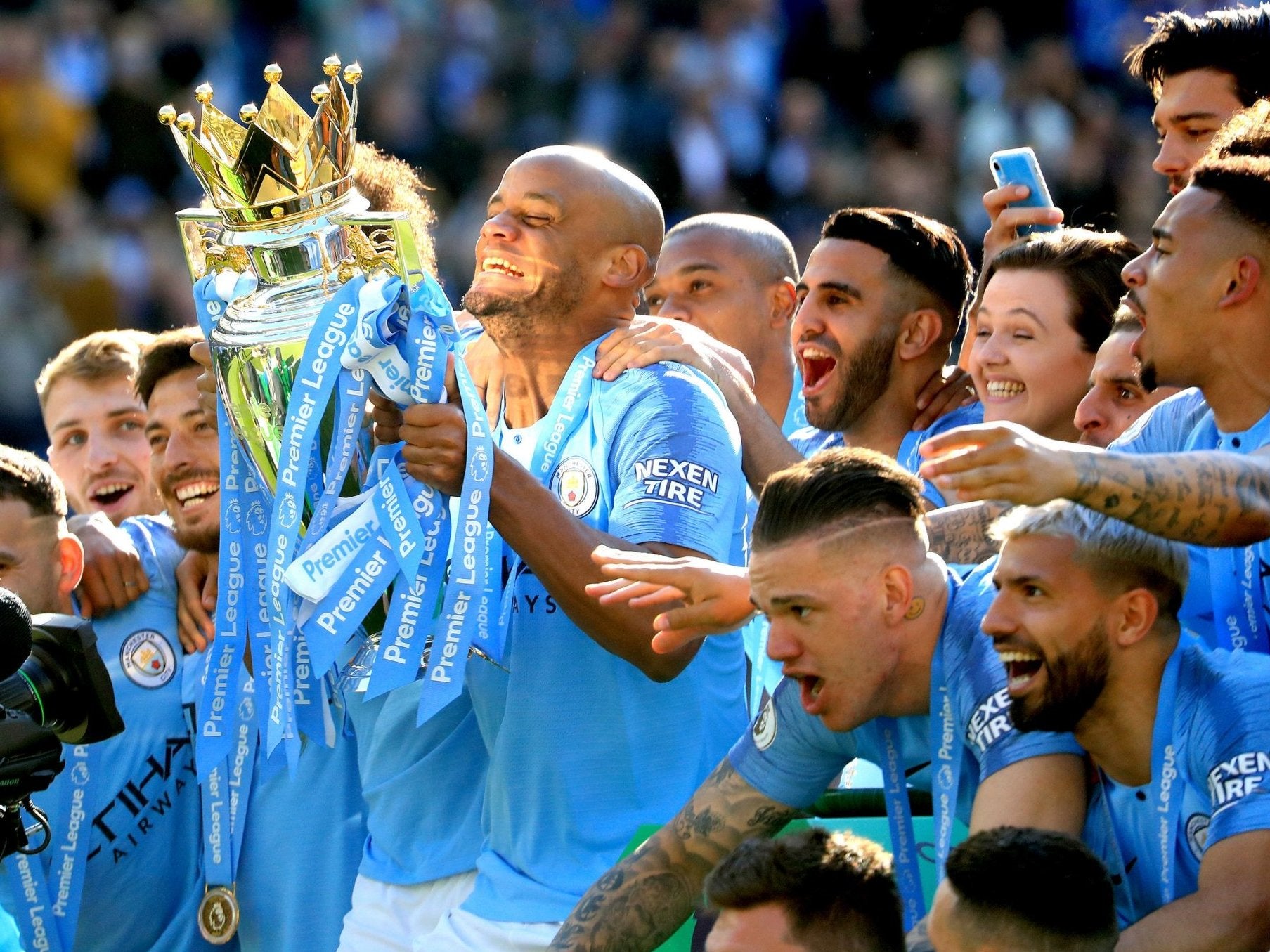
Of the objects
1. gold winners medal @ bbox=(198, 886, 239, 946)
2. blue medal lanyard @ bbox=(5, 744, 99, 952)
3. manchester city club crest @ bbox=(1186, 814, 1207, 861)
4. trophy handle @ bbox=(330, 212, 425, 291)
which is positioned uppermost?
trophy handle @ bbox=(330, 212, 425, 291)

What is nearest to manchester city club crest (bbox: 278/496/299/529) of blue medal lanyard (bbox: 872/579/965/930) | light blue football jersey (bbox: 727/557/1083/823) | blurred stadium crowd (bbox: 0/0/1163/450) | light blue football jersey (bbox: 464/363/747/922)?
light blue football jersey (bbox: 464/363/747/922)

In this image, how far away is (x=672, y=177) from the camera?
32.0 feet

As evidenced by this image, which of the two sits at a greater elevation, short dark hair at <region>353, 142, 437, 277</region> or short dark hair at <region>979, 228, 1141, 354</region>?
short dark hair at <region>353, 142, 437, 277</region>

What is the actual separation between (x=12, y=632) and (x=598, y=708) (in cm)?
121

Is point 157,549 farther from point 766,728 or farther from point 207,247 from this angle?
point 766,728

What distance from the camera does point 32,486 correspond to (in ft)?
14.5

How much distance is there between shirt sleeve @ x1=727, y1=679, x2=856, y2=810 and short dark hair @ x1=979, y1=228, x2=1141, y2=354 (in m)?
1.29

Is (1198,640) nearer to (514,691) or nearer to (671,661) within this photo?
(671,661)

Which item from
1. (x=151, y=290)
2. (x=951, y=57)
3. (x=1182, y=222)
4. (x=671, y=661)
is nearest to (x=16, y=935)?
(x=671, y=661)

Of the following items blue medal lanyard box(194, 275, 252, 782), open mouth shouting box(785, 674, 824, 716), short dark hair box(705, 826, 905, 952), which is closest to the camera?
short dark hair box(705, 826, 905, 952)

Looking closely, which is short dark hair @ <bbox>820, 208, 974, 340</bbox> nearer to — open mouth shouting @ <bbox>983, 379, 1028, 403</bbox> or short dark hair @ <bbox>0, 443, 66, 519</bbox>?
open mouth shouting @ <bbox>983, 379, 1028, 403</bbox>

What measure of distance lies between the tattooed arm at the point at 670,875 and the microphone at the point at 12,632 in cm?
112

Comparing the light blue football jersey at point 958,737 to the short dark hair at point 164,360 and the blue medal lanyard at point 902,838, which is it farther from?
the short dark hair at point 164,360

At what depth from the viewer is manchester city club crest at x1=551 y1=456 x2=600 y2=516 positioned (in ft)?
12.7
